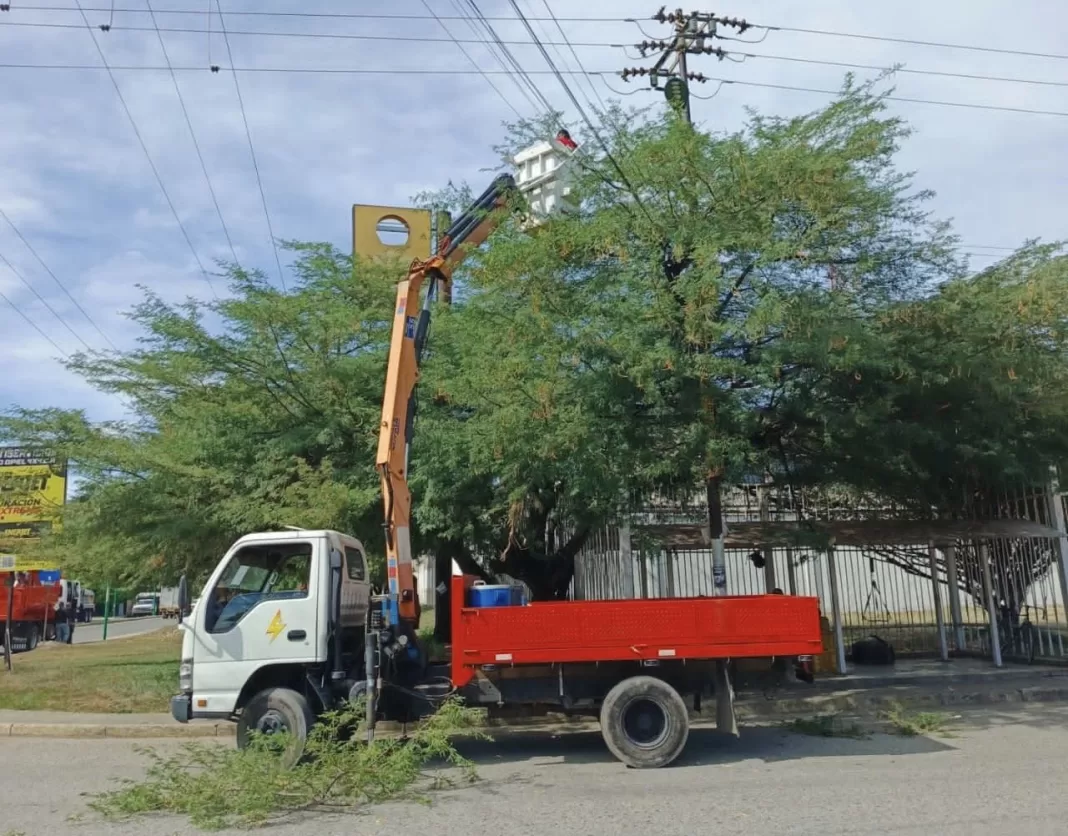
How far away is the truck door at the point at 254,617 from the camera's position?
9297 millimetres

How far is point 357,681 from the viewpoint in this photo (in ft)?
31.3

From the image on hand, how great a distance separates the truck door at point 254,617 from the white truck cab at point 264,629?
0.01 meters

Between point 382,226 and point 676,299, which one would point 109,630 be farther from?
point 676,299

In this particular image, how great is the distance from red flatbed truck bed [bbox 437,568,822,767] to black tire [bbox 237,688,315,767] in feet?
4.99

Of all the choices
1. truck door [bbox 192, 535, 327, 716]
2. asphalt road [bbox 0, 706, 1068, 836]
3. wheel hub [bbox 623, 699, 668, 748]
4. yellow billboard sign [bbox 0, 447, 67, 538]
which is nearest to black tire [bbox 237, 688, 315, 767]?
truck door [bbox 192, 535, 327, 716]

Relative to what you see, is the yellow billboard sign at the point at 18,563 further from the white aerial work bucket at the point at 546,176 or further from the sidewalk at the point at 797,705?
the white aerial work bucket at the point at 546,176

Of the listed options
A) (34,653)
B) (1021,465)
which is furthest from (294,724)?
(34,653)

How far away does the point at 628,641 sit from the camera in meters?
9.32

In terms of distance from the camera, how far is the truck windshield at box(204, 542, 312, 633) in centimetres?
948

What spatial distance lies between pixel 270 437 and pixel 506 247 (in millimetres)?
5566

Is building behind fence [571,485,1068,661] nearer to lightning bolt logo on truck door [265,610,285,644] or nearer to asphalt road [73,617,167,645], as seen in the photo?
lightning bolt logo on truck door [265,610,285,644]

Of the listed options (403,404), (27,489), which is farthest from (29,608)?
(403,404)

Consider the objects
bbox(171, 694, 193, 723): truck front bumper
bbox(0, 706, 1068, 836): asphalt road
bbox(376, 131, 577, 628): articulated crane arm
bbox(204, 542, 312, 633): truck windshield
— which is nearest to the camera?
bbox(0, 706, 1068, 836): asphalt road

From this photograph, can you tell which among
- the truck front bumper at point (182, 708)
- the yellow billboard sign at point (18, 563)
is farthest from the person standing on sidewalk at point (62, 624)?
the truck front bumper at point (182, 708)
